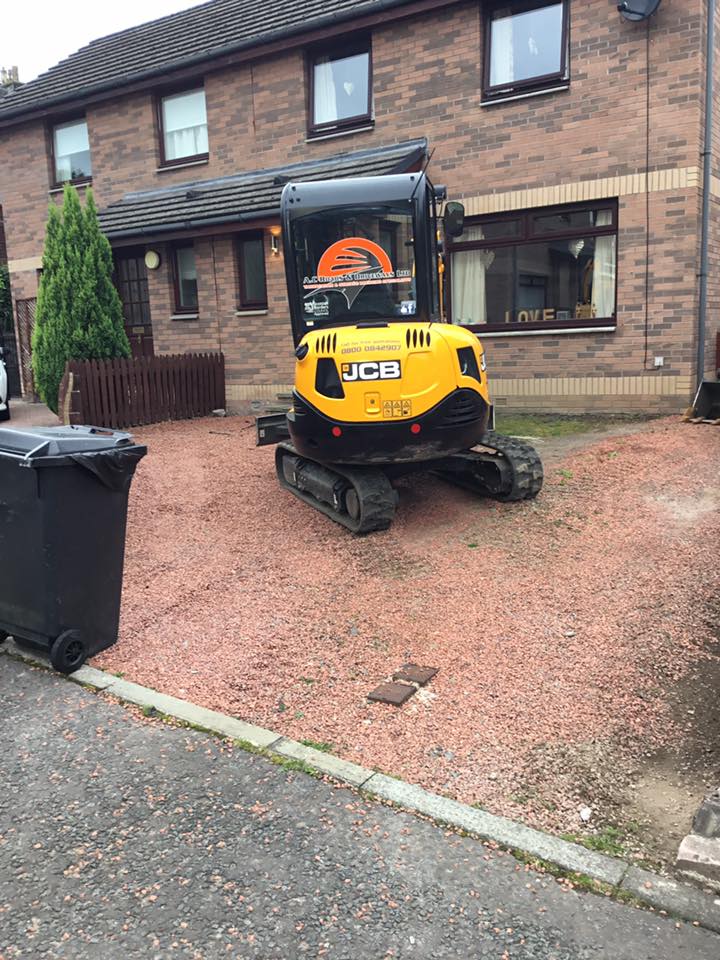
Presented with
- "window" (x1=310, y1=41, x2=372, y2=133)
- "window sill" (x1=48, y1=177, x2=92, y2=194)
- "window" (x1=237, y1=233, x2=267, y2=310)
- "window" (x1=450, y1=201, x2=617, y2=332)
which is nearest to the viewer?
"window" (x1=450, y1=201, x2=617, y2=332)

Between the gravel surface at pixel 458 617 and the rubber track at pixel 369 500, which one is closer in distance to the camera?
the gravel surface at pixel 458 617

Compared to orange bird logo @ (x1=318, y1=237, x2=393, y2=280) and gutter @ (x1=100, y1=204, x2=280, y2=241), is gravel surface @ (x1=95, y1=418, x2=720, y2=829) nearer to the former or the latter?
orange bird logo @ (x1=318, y1=237, x2=393, y2=280)

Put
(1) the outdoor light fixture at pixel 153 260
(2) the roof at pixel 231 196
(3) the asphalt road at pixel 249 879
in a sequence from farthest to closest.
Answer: (1) the outdoor light fixture at pixel 153 260 < (2) the roof at pixel 231 196 < (3) the asphalt road at pixel 249 879

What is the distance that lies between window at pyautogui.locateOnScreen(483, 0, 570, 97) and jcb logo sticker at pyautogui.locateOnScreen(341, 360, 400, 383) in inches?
295

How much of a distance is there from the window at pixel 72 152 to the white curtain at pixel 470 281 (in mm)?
9129

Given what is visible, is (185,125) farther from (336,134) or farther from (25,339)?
(25,339)

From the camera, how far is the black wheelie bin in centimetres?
431

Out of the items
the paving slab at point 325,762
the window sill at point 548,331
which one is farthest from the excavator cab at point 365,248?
the window sill at point 548,331

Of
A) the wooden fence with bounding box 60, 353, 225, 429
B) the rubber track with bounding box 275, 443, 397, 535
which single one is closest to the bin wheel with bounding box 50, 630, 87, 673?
the rubber track with bounding box 275, 443, 397, 535

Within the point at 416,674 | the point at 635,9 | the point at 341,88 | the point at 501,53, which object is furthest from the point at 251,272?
the point at 416,674

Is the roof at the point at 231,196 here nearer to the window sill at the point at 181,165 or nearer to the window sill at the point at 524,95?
the window sill at the point at 181,165

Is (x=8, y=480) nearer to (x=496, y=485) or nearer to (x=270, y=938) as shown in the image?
(x=270, y=938)

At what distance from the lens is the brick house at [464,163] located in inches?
425

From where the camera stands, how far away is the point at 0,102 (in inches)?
715
